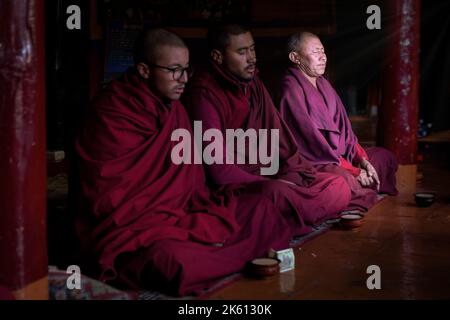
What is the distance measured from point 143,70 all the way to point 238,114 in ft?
3.32

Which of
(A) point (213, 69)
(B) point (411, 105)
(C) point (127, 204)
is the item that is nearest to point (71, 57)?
(A) point (213, 69)

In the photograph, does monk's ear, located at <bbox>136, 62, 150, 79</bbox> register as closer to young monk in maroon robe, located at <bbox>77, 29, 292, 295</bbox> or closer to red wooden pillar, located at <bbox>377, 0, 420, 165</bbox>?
young monk in maroon robe, located at <bbox>77, 29, 292, 295</bbox>

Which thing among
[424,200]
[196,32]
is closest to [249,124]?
[424,200]

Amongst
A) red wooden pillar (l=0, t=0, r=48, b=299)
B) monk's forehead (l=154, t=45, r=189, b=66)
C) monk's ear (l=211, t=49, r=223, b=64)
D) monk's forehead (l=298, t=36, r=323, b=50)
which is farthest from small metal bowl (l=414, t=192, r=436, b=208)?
red wooden pillar (l=0, t=0, r=48, b=299)

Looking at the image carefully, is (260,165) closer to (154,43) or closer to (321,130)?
(321,130)

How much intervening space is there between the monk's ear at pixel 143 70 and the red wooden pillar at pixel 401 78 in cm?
371

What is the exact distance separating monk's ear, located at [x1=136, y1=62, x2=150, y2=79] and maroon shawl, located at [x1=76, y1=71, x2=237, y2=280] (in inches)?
2.0

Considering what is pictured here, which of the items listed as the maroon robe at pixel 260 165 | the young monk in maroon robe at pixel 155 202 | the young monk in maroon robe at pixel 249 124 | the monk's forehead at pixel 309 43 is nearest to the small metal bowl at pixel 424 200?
→ the maroon robe at pixel 260 165

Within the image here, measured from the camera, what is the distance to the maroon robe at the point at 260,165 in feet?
13.9

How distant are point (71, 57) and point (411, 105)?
13.0 ft

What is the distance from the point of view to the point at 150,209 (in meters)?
3.52

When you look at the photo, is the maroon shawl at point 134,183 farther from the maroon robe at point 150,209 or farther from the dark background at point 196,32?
the dark background at point 196,32

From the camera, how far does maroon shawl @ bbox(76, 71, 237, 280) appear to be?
3410mm
